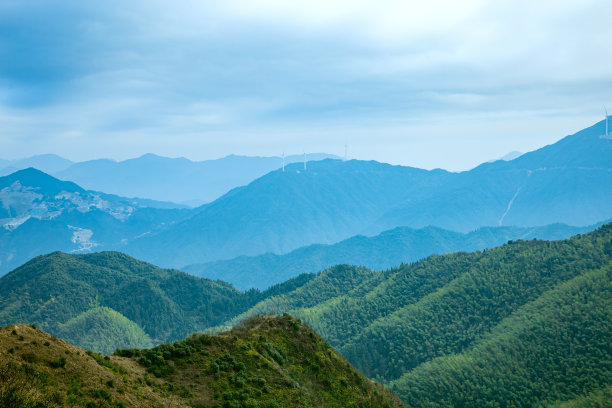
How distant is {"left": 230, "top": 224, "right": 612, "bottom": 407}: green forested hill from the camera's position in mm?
113562

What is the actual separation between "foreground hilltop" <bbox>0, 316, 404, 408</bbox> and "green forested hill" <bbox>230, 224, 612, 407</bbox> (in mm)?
50579

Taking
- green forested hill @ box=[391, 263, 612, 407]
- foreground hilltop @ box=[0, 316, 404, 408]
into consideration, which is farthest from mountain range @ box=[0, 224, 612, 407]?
foreground hilltop @ box=[0, 316, 404, 408]

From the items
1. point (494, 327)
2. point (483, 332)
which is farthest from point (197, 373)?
point (494, 327)

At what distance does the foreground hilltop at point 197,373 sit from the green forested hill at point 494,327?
1991 inches

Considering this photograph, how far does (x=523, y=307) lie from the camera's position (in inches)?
5733

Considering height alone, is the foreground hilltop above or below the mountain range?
above

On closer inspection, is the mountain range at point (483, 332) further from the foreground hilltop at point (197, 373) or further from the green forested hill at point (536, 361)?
the foreground hilltop at point (197, 373)

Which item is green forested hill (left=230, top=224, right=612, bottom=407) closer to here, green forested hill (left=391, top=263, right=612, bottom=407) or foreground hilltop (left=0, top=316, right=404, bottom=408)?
green forested hill (left=391, top=263, right=612, bottom=407)

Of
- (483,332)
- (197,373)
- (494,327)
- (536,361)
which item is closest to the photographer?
(197,373)

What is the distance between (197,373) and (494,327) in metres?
117

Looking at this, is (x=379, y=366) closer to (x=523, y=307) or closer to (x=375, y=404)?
(x=523, y=307)

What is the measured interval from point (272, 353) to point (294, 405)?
9.88 metres

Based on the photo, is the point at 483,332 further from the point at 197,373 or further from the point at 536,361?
the point at 197,373

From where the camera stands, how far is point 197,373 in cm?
4991
